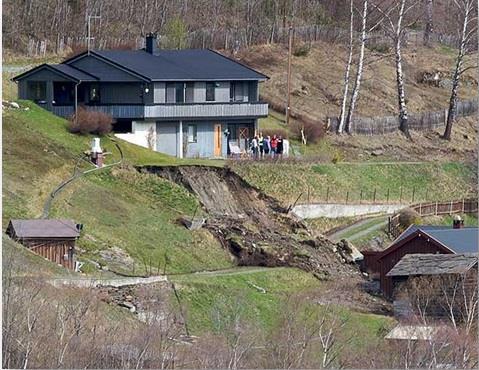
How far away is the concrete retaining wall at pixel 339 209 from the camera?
48781 mm

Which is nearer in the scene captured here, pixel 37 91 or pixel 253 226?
pixel 253 226

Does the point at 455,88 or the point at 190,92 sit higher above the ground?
the point at 190,92

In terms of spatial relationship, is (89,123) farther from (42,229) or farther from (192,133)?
(42,229)

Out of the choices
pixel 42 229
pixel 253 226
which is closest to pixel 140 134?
pixel 253 226

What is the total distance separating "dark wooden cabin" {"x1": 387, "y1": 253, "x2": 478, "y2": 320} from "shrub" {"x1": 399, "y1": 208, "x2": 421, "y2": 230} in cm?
738

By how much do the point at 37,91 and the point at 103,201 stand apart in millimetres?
8961

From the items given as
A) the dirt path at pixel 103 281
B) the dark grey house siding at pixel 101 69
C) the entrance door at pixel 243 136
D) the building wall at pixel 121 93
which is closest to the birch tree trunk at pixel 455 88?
the entrance door at pixel 243 136

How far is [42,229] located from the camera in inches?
1505

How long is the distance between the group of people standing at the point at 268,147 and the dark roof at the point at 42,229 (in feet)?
43.5

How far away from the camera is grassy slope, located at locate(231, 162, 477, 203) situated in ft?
161

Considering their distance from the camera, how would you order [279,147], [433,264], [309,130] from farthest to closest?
[309,130]
[279,147]
[433,264]

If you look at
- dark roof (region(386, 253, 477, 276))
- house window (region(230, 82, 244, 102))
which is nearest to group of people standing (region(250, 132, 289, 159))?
house window (region(230, 82, 244, 102))

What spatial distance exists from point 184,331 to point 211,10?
119 feet

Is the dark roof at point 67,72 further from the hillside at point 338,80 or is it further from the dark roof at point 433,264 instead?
the dark roof at point 433,264
